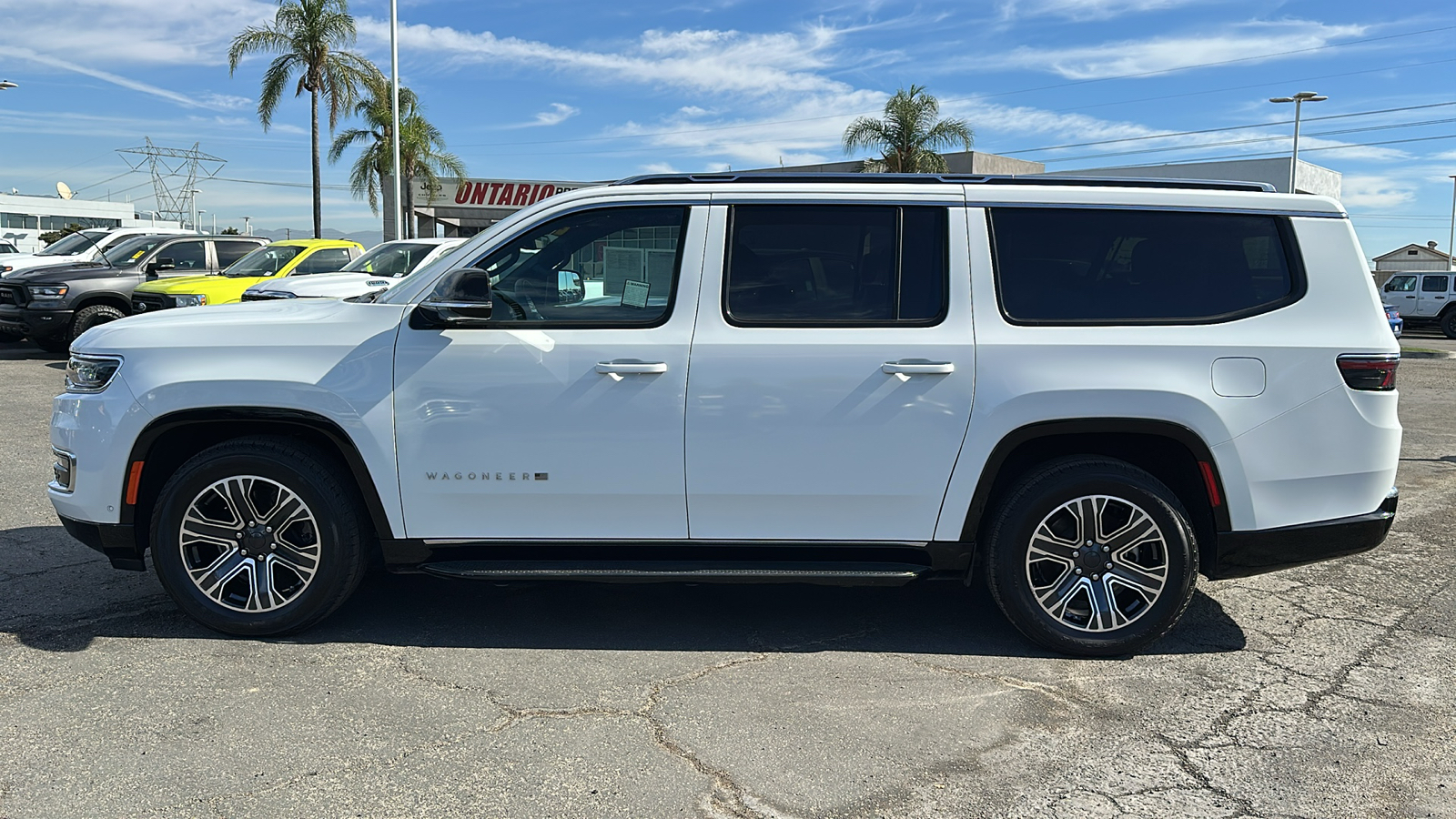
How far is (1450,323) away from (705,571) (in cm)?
3358

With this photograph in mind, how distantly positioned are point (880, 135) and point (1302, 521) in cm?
3139

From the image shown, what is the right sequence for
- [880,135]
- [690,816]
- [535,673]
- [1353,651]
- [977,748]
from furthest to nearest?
[880,135], [1353,651], [535,673], [977,748], [690,816]

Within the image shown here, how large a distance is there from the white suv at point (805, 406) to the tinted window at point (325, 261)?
1072 centimetres

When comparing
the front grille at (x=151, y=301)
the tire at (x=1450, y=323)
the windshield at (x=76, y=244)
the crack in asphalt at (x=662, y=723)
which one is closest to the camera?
the crack in asphalt at (x=662, y=723)

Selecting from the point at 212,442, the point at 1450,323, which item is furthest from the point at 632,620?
the point at 1450,323

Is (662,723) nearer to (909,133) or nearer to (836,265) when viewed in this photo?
(836,265)

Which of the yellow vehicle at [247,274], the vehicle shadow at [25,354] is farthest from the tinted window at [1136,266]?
the vehicle shadow at [25,354]

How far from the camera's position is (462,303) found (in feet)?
14.1

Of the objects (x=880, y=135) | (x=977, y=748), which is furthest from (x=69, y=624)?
(x=880, y=135)

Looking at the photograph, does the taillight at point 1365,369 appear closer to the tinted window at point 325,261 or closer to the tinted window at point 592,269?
the tinted window at point 592,269

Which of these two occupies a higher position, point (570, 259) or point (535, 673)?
point (570, 259)

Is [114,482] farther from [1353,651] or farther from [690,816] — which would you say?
[1353,651]

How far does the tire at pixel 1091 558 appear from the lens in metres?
4.34

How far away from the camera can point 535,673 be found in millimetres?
4238
